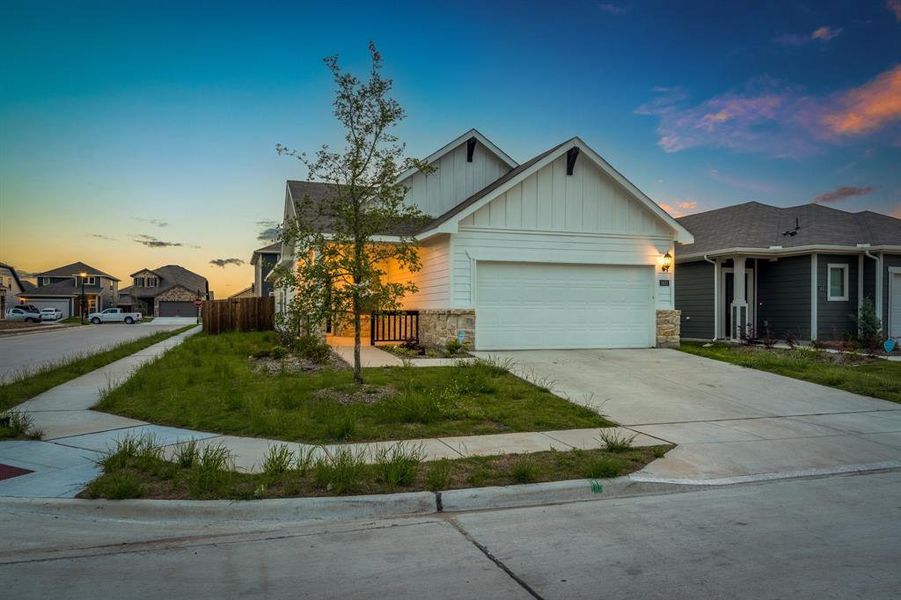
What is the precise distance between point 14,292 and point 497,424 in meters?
81.0

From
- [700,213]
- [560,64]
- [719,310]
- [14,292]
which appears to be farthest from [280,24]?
[14,292]

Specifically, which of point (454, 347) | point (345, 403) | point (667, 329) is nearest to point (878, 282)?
point (667, 329)

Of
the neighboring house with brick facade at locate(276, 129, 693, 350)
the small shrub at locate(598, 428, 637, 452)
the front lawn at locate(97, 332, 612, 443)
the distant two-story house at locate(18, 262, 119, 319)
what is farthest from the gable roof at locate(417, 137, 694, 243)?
the distant two-story house at locate(18, 262, 119, 319)

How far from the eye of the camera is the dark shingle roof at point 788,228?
1886cm

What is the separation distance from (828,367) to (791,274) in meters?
7.68

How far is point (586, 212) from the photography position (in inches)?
631

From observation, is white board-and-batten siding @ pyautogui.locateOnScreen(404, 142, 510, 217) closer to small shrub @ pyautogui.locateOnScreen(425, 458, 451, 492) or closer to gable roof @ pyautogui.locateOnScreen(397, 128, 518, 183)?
gable roof @ pyautogui.locateOnScreen(397, 128, 518, 183)

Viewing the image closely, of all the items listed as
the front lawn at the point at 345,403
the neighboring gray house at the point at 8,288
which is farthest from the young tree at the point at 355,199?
the neighboring gray house at the point at 8,288

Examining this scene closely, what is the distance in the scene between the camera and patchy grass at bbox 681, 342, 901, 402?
10898 mm

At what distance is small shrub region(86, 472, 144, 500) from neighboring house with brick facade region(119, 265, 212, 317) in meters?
76.1

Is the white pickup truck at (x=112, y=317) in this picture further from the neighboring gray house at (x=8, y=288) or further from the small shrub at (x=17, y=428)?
the small shrub at (x=17, y=428)

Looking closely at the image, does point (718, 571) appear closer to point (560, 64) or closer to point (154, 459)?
point (154, 459)

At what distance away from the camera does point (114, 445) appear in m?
6.63

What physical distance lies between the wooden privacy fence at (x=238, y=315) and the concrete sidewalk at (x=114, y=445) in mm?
16782
